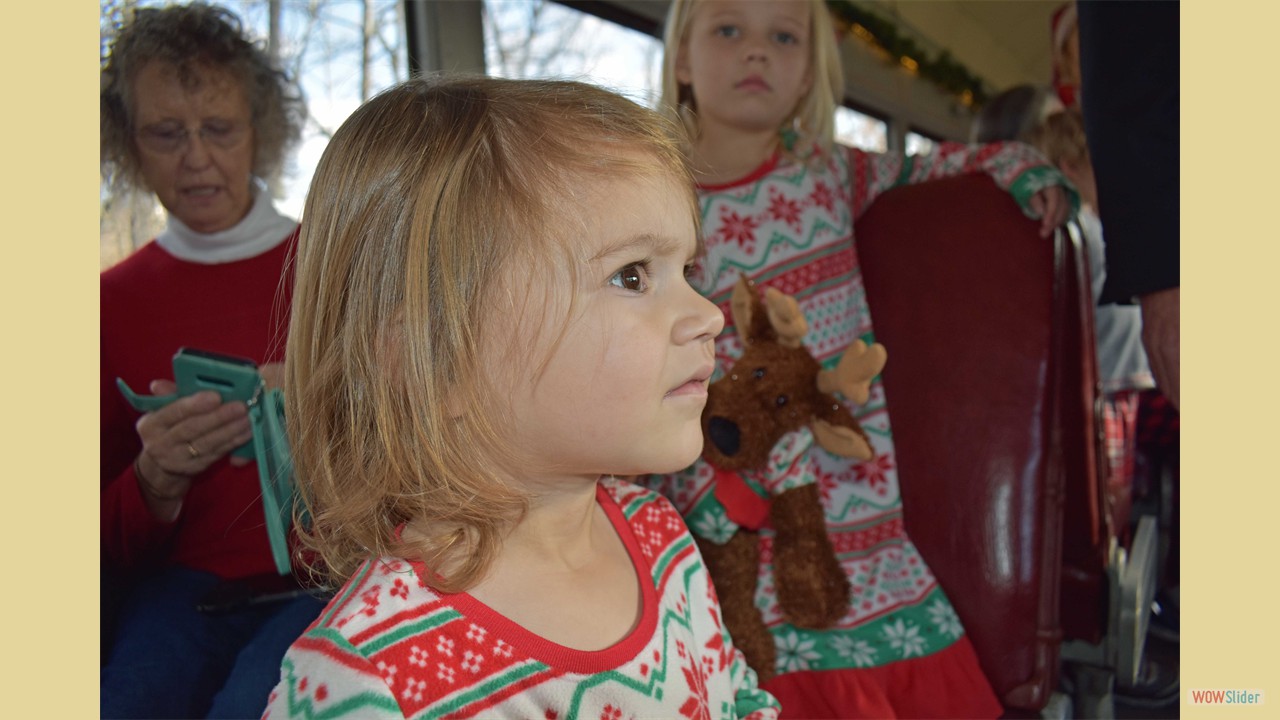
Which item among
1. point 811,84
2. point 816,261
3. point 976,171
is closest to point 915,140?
point 811,84

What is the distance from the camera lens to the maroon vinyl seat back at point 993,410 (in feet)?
3.85

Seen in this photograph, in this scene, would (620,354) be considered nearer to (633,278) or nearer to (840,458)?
(633,278)

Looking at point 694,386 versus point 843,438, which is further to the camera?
point 843,438

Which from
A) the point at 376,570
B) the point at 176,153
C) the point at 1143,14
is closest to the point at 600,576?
the point at 376,570

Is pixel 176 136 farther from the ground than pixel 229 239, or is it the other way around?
pixel 176 136

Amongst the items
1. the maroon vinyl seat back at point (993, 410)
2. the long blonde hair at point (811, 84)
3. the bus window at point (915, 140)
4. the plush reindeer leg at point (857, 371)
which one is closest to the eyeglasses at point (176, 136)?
the long blonde hair at point (811, 84)

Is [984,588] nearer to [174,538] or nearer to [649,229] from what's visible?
[649,229]

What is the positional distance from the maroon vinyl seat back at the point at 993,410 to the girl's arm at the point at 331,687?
0.88m

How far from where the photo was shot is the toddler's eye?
2.35 feet

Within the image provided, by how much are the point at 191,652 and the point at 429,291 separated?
630 millimetres

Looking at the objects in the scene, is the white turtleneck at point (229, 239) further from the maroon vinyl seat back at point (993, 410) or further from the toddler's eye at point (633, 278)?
the maroon vinyl seat back at point (993, 410)

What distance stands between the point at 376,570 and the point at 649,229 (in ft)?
1.18

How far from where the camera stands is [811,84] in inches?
61.8

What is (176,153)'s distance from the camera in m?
1.24
